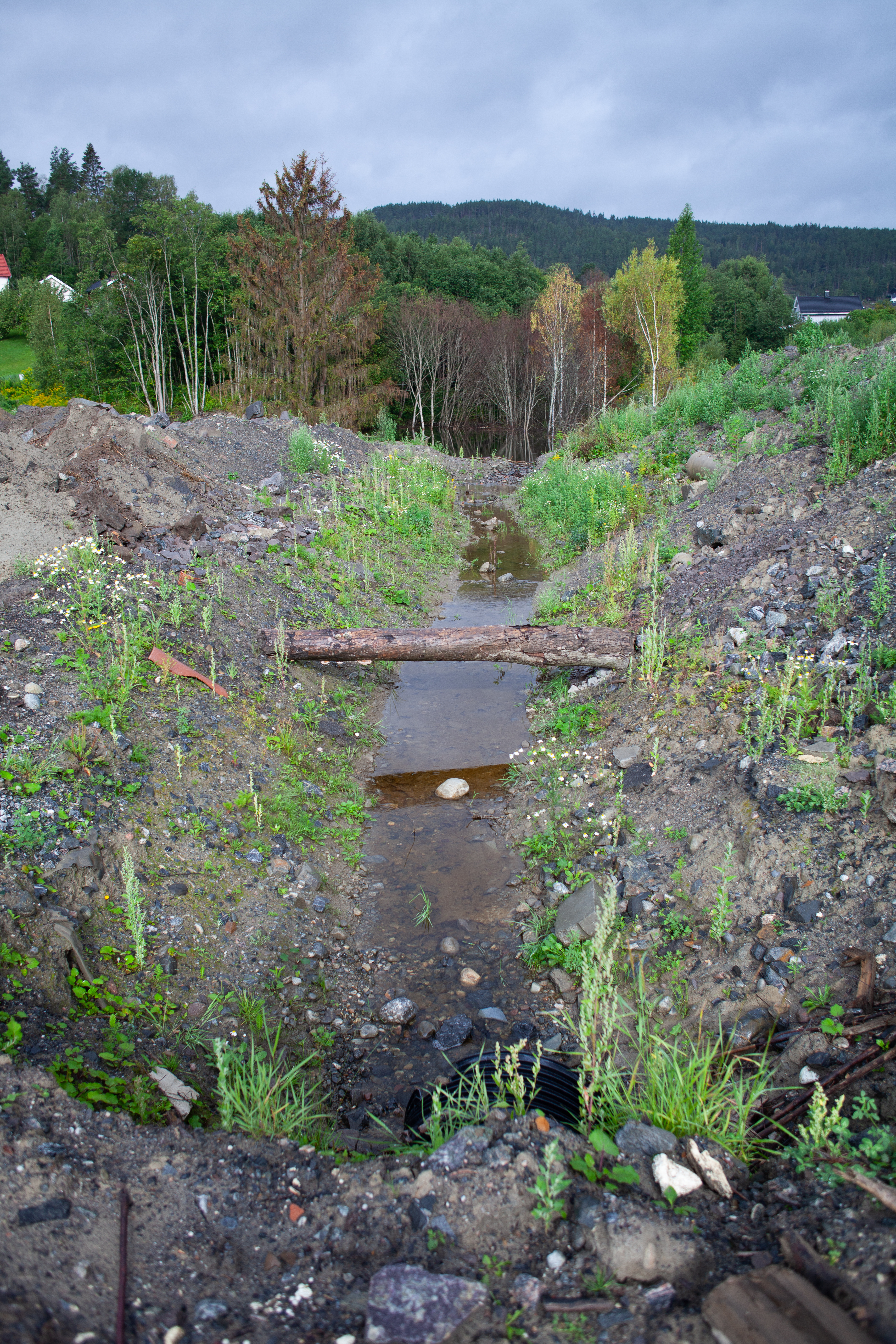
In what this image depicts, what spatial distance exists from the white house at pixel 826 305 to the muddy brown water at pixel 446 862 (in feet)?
322

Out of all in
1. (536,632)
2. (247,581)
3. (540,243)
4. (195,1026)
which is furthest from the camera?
(540,243)

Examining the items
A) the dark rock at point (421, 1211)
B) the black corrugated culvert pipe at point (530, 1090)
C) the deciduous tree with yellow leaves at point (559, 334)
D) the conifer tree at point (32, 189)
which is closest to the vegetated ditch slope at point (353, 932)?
the dark rock at point (421, 1211)

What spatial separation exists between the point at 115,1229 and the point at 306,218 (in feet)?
98.1

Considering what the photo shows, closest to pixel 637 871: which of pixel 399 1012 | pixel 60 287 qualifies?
pixel 399 1012

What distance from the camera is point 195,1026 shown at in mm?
3176

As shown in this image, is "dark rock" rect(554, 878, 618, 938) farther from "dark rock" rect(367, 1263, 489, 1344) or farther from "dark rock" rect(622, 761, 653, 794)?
"dark rock" rect(367, 1263, 489, 1344)

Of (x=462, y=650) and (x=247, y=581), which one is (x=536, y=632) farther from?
(x=247, y=581)

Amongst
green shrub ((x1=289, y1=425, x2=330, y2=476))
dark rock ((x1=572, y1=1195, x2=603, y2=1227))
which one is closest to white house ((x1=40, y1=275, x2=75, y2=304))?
green shrub ((x1=289, y1=425, x2=330, y2=476))

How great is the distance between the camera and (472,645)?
20.4ft

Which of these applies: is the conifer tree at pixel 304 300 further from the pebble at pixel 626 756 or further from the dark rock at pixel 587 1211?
the dark rock at pixel 587 1211

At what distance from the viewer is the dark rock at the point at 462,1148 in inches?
86.6

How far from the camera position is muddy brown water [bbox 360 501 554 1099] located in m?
3.61

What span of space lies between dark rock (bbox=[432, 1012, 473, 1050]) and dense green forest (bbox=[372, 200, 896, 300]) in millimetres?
106848

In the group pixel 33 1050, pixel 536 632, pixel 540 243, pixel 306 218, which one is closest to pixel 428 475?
pixel 536 632
